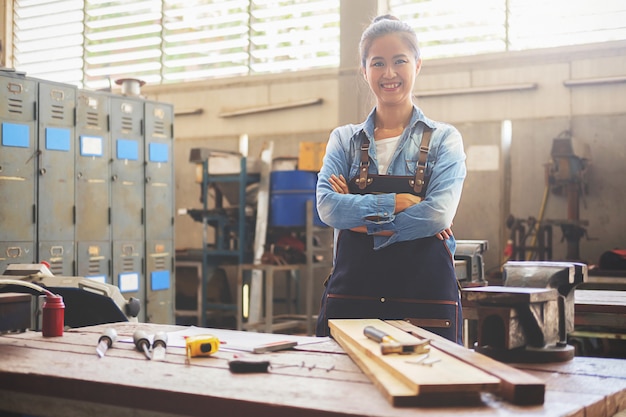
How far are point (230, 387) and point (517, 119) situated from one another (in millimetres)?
5832

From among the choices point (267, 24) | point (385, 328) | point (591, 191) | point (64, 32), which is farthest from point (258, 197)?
point (385, 328)

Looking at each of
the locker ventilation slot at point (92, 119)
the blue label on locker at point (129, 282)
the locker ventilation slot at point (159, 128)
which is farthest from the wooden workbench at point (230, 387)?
the locker ventilation slot at point (159, 128)

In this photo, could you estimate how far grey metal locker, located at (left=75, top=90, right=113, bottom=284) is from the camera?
597cm

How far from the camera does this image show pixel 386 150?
2.26 meters

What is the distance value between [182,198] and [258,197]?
5.54 feet

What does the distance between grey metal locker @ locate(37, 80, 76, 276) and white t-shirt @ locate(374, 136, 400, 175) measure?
13.3ft

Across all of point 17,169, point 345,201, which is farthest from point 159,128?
point 345,201

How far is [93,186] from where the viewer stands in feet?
20.0

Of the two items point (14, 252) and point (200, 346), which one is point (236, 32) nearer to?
point (14, 252)

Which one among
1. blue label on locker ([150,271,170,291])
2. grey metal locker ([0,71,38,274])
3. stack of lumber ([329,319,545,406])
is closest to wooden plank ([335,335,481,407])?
stack of lumber ([329,319,545,406])

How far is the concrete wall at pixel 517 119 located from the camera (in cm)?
633

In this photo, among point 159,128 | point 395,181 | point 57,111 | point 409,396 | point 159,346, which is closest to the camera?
point 409,396

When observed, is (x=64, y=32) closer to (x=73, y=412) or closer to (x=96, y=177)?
(x=96, y=177)

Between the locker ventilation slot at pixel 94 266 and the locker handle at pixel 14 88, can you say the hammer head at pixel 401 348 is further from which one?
the locker ventilation slot at pixel 94 266
